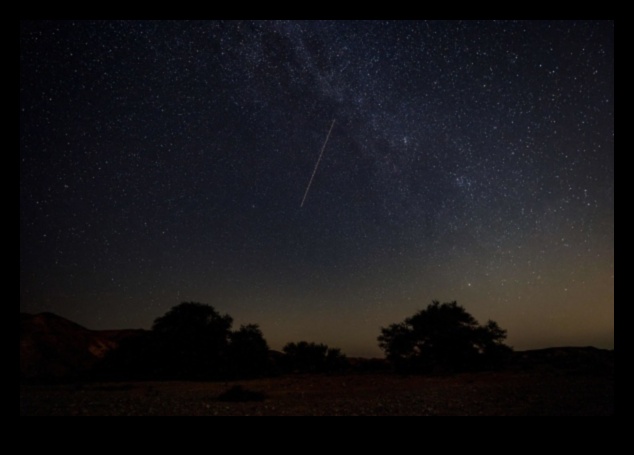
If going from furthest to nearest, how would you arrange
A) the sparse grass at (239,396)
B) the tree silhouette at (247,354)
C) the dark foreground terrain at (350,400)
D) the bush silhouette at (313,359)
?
the bush silhouette at (313,359), the tree silhouette at (247,354), the sparse grass at (239,396), the dark foreground terrain at (350,400)

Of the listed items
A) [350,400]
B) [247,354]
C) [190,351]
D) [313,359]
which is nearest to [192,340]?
[190,351]

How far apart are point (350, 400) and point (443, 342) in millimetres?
11404

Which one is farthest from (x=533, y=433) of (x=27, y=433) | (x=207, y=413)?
(x=27, y=433)

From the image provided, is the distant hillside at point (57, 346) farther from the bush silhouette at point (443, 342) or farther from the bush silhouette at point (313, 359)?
the bush silhouette at point (443, 342)

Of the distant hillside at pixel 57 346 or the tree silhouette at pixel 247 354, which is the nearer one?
the tree silhouette at pixel 247 354

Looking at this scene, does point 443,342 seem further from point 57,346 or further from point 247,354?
point 57,346

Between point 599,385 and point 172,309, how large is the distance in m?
16.4

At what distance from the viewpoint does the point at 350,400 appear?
993 centimetres

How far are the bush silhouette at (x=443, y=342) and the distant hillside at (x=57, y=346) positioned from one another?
13688 mm

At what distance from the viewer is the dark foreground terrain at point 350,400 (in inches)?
332

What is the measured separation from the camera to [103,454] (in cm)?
506

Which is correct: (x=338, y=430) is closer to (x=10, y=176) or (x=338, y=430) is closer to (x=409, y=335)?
(x=10, y=176)

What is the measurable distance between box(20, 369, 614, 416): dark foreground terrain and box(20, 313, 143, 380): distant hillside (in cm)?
894

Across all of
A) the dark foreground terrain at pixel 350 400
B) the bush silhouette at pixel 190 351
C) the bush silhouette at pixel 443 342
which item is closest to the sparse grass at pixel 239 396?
the dark foreground terrain at pixel 350 400
